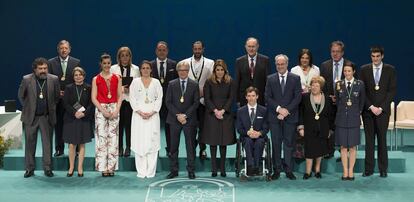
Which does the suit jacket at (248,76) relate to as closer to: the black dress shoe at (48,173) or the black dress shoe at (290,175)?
the black dress shoe at (290,175)

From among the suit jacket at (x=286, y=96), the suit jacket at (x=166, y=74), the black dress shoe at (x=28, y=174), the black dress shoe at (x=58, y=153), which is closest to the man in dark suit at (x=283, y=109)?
the suit jacket at (x=286, y=96)

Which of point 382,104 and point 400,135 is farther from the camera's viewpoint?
point 400,135

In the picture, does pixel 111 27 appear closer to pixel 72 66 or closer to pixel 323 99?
pixel 72 66

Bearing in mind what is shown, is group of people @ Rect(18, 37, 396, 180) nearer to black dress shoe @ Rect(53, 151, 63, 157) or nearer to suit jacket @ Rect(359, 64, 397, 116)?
suit jacket @ Rect(359, 64, 397, 116)

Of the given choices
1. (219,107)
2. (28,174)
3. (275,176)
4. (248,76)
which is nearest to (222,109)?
(219,107)

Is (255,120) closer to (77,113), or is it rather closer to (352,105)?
(352,105)

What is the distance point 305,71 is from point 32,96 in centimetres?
341

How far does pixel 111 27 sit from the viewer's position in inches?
471

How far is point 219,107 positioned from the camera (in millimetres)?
7988

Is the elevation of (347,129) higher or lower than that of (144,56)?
lower

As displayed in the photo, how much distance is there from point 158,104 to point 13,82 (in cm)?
529

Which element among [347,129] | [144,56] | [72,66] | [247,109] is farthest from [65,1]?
[347,129]

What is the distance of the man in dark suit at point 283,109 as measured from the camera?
7.84m

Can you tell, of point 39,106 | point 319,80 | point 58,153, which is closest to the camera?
point 319,80
